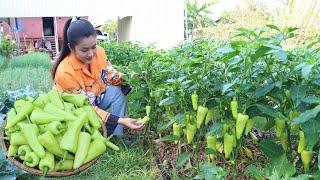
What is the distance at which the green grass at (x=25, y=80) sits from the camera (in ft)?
21.9

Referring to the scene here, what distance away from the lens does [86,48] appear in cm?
301

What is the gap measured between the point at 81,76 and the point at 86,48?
0.96 ft

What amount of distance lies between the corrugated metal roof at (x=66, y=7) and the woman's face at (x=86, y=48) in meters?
8.74

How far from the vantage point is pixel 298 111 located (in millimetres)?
1833

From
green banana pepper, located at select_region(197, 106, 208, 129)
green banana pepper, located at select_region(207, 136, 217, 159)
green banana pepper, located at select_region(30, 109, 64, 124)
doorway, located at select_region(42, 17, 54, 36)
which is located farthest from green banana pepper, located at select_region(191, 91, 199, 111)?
doorway, located at select_region(42, 17, 54, 36)

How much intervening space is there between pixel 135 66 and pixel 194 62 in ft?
2.93

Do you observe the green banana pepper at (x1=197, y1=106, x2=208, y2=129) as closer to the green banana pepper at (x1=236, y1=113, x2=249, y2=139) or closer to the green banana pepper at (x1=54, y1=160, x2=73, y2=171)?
the green banana pepper at (x1=236, y1=113, x2=249, y2=139)

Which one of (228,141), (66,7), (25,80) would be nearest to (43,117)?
(228,141)

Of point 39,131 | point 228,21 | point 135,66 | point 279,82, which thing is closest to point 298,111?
point 279,82

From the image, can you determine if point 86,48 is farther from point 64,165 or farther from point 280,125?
point 280,125

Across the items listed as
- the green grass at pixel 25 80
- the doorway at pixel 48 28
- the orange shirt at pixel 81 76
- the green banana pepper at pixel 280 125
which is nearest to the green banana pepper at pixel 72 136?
the orange shirt at pixel 81 76

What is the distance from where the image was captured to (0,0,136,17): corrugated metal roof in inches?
460

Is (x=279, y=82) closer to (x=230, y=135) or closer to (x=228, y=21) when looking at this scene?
(x=230, y=135)

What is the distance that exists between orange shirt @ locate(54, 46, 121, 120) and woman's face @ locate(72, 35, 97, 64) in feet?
0.30
